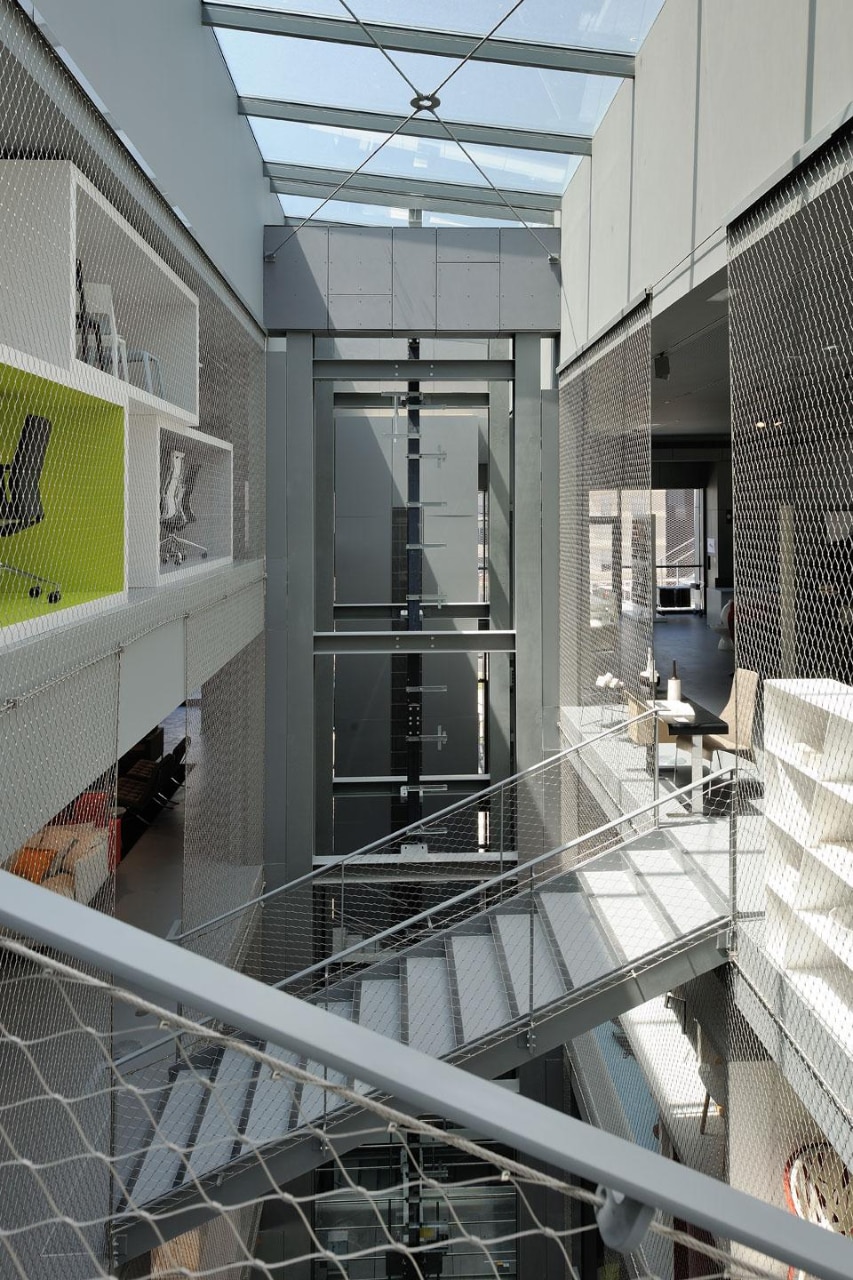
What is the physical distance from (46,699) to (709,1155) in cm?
271

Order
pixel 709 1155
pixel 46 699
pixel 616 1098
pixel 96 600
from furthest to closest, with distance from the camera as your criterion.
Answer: pixel 616 1098 → pixel 709 1155 → pixel 96 600 → pixel 46 699

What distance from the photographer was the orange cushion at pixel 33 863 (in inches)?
100

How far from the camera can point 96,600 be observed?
2775 mm

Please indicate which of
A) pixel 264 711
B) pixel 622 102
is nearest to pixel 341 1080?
pixel 264 711

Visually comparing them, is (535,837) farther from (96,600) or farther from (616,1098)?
(96,600)

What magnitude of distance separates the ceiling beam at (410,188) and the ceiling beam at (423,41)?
1.18 meters

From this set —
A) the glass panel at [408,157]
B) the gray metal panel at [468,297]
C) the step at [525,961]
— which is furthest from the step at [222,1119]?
the glass panel at [408,157]

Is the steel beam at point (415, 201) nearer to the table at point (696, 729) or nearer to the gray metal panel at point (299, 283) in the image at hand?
the gray metal panel at point (299, 283)

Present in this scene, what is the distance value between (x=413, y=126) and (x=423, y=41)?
689 millimetres

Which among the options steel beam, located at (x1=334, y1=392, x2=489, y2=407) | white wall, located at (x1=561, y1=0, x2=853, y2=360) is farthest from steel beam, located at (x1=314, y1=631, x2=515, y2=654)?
white wall, located at (x1=561, y1=0, x2=853, y2=360)

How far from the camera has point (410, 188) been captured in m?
5.55

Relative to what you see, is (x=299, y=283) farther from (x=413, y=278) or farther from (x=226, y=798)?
(x=226, y=798)

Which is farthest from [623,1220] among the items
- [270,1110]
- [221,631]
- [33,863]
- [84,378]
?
[221,631]

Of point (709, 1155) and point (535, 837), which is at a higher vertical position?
point (535, 837)
